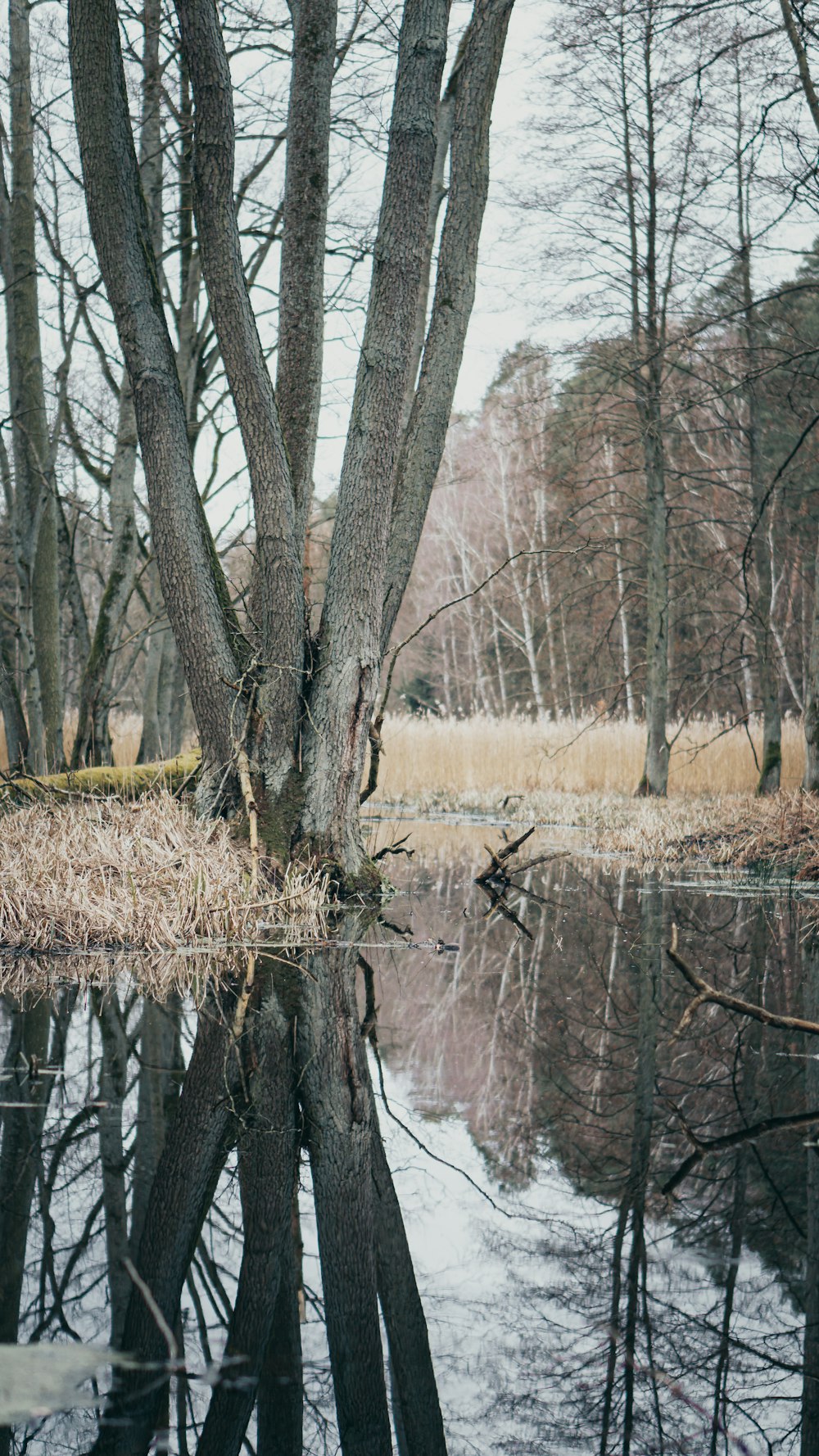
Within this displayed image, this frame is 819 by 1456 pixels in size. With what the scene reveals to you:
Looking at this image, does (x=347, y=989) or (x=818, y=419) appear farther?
(x=818, y=419)

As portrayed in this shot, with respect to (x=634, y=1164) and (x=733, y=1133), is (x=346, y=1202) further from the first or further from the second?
(x=733, y=1133)

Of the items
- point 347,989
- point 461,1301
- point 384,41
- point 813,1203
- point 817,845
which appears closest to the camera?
point 461,1301

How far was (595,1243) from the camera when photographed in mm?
1634

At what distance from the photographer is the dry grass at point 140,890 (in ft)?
13.4

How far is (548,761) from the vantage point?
13.4 meters

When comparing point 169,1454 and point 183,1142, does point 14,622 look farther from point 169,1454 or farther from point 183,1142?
point 169,1454

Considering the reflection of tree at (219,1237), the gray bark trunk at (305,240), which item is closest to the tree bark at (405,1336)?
the reflection of tree at (219,1237)

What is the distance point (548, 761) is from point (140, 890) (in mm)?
9540

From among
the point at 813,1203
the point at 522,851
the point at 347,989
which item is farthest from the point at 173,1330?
the point at 522,851

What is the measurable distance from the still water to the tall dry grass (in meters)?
9.34

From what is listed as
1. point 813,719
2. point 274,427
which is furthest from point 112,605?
point 813,719

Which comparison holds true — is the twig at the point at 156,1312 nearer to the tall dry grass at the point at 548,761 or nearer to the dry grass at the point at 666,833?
the dry grass at the point at 666,833

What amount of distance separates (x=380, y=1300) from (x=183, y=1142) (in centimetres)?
62

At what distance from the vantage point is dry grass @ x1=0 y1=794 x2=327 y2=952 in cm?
409
